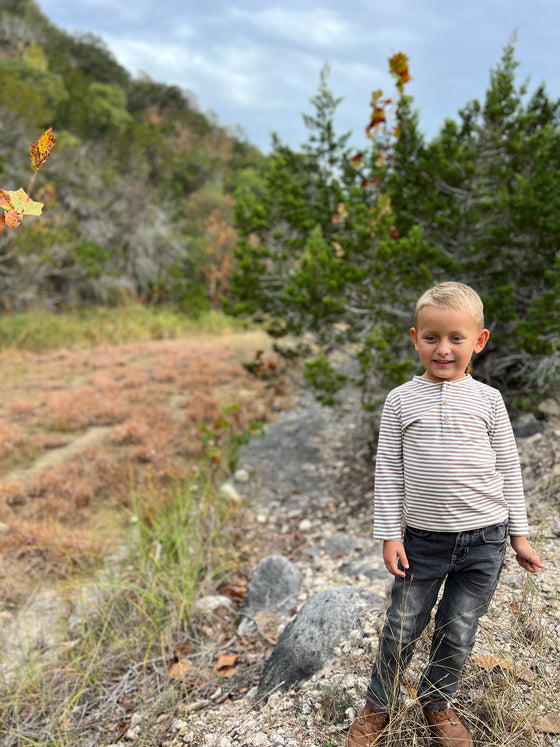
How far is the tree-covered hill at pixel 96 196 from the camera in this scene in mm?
11750

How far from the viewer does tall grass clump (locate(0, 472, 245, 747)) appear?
2.17 m

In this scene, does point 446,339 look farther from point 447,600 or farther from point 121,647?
point 121,647

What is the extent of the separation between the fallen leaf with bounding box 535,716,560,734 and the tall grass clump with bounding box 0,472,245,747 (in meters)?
1.43

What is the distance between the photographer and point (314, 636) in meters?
2.10

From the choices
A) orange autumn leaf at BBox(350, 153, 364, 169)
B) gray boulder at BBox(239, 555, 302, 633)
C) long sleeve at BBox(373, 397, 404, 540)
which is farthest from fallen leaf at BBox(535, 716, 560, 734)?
orange autumn leaf at BBox(350, 153, 364, 169)

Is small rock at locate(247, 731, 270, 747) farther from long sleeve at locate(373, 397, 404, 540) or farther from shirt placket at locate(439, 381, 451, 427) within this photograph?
shirt placket at locate(439, 381, 451, 427)

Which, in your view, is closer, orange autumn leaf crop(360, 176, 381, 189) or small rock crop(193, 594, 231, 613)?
small rock crop(193, 594, 231, 613)

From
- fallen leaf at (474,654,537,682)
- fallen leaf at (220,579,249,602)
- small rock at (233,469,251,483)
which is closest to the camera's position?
fallen leaf at (474,654,537,682)

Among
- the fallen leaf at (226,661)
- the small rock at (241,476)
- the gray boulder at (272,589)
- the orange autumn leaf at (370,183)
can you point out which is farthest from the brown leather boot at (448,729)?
the orange autumn leaf at (370,183)

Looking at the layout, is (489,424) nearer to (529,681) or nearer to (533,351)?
(529,681)

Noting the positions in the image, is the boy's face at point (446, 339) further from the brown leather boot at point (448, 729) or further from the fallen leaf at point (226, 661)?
the fallen leaf at point (226, 661)

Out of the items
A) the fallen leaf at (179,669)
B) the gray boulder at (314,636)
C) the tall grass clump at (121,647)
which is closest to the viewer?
the gray boulder at (314,636)

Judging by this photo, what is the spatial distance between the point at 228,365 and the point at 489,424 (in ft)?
22.7

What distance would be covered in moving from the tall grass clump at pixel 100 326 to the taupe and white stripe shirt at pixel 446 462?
25.3 feet
